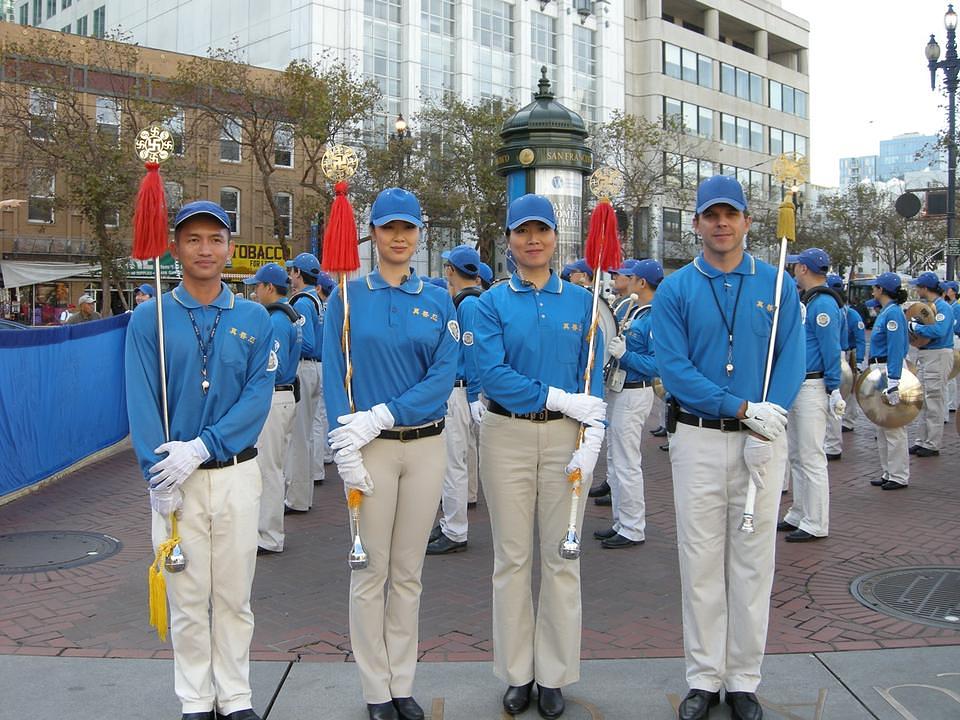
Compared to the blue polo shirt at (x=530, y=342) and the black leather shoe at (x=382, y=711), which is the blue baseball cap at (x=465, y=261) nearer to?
the blue polo shirt at (x=530, y=342)

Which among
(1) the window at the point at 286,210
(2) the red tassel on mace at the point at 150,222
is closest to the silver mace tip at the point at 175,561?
(2) the red tassel on mace at the point at 150,222

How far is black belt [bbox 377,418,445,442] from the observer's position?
4.07 meters

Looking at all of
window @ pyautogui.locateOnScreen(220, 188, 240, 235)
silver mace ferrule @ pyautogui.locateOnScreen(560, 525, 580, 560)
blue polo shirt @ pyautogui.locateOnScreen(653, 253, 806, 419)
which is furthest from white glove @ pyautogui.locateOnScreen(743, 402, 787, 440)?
window @ pyautogui.locateOnScreen(220, 188, 240, 235)

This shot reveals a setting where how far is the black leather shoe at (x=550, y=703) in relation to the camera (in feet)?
13.5

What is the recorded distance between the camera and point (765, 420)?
13.1ft

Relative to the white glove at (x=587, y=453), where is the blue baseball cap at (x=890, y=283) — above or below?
above

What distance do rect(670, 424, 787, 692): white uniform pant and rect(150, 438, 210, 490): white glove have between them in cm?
212

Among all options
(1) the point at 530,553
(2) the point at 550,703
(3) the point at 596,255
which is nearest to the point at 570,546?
(1) the point at 530,553

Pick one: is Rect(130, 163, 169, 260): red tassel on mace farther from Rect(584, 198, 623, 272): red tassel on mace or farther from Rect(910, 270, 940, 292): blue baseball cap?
Rect(910, 270, 940, 292): blue baseball cap

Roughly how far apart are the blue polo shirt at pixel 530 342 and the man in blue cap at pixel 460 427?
1.82m

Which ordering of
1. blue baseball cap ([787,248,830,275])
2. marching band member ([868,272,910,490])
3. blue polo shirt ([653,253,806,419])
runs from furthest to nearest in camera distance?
marching band member ([868,272,910,490])
blue baseball cap ([787,248,830,275])
blue polo shirt ([653,253,806,419])

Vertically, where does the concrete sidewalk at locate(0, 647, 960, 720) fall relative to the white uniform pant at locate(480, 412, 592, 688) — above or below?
below

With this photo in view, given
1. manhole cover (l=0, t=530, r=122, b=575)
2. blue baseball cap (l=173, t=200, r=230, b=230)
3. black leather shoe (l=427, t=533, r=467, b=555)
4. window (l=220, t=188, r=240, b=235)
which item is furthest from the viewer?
window (l=220, t=188, r=240, b=235)

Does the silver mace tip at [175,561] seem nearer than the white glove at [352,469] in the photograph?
Yes
